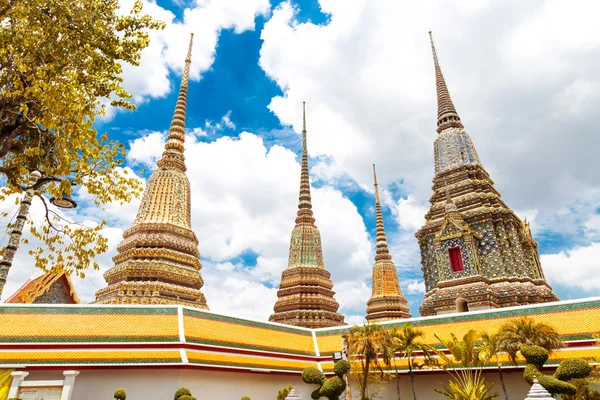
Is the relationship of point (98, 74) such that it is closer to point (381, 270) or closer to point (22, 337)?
point (22, 337)

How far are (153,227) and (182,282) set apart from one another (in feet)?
12.6

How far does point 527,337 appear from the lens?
13.0m

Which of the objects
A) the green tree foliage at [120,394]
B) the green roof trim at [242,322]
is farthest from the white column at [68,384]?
the green roof trim at [242,322]

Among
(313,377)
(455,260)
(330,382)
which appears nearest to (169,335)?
(313,377)

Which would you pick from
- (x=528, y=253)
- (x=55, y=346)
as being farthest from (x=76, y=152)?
(x=528, y=253)

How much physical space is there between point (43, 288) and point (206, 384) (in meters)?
11.2

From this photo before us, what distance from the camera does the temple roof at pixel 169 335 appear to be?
1324cm

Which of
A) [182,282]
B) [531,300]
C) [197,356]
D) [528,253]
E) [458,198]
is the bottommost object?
[197,356]

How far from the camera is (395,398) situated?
16.9 m

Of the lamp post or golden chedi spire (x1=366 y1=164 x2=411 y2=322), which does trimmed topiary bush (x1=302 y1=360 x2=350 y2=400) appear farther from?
golden chedi spire (x1=366 y1=164 x2=411 y2=322)

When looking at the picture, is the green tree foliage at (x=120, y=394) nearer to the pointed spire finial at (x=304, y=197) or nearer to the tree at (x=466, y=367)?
the tree at (x=466, y=367)

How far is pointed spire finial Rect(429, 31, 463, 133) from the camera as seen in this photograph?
30.2 m

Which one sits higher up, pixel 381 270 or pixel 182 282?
pixel 381 270

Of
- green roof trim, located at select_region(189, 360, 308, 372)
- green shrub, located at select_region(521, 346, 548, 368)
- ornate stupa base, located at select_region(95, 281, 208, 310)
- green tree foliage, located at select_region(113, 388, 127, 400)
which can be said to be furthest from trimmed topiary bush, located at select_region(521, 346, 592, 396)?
ornate stupa base, located at select_region(95, 281, 208, 310)
